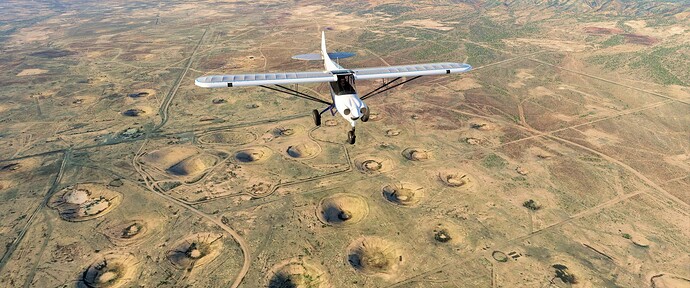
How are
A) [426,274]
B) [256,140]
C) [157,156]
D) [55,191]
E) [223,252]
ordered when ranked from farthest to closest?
[256,140] < [157,156] < [55,191] < [223,252] < [426,274]

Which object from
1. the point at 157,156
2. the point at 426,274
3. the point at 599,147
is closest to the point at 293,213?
the point at 426,274

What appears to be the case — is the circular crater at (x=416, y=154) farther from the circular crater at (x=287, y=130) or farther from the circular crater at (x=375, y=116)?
the circular crater at (x=287, y=130)

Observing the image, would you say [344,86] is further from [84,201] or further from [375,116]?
[84,201]

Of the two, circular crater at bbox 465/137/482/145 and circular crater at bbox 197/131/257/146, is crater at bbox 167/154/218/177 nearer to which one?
circular crater at bbox 197/131/257/146

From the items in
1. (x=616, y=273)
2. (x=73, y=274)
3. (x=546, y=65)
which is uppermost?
(x=546, y=65)

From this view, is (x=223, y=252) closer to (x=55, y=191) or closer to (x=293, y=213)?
(x=293, y=213)

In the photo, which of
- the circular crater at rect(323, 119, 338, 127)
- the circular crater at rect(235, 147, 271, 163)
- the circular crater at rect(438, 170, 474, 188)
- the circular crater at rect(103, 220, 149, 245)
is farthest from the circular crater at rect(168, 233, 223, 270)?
the circular crater at rect(438, 170, 474, 188)
